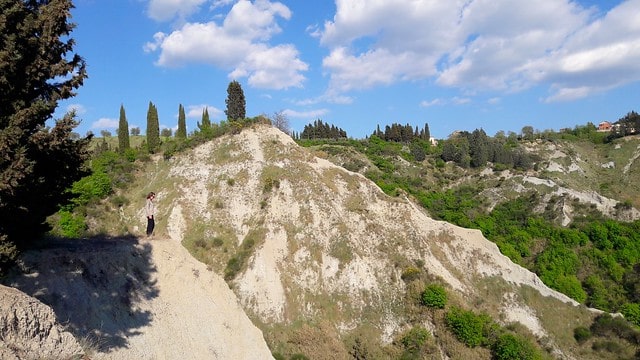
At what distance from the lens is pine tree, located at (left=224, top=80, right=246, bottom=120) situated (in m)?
54.4

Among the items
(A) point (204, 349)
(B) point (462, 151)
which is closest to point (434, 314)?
(A) point (204, 349)

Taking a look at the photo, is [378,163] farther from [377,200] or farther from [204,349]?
[204,349]

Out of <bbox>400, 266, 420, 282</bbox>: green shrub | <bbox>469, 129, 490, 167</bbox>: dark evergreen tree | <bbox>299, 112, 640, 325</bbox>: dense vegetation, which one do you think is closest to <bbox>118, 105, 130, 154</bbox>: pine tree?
<bbox>299, 112, 640, 325</bbox>: dense vegetation

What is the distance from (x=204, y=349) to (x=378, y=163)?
5927 cm

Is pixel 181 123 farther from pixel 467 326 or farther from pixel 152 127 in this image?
pixel 467 326

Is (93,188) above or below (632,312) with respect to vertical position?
above

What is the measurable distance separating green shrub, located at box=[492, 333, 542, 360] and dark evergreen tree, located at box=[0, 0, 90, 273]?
29857mm

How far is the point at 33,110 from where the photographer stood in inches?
408

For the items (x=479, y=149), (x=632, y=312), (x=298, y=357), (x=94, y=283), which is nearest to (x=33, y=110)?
(x=94, y=283)

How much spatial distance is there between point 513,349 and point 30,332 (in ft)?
101

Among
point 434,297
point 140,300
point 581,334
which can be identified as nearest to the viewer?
point 140,300

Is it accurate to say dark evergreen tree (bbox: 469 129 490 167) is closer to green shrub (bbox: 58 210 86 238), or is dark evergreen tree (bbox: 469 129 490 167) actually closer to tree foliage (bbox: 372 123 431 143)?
tree foliage (bbox: 372 123 431 143)

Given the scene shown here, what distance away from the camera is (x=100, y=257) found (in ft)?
64.8

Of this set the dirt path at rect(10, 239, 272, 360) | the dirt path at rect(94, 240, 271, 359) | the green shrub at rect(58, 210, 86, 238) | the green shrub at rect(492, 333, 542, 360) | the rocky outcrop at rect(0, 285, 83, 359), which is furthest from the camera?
the green shrub at rect(58, 210, 86, 238)
